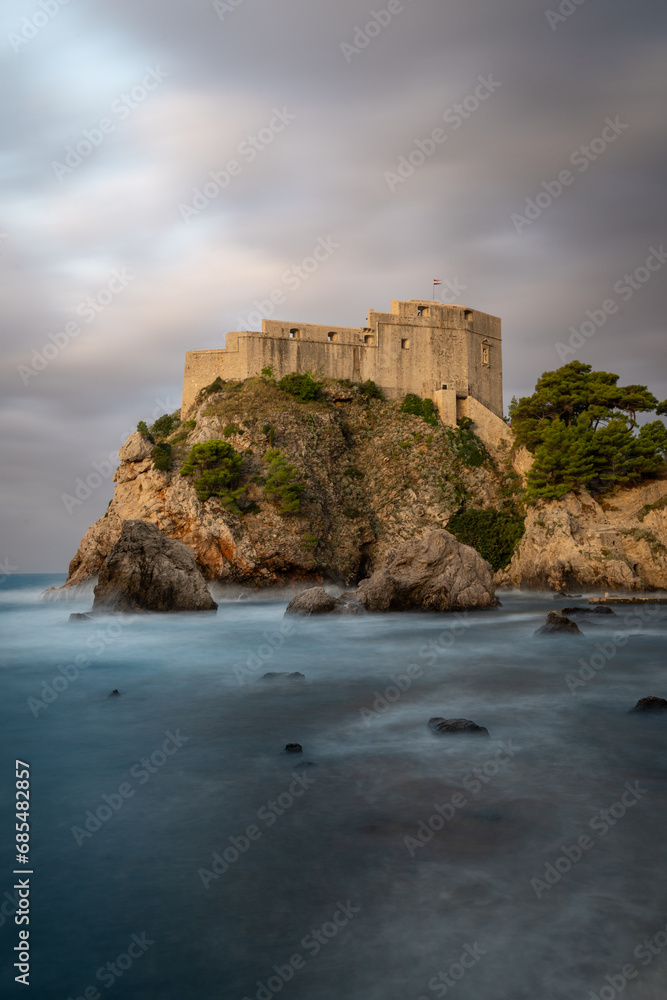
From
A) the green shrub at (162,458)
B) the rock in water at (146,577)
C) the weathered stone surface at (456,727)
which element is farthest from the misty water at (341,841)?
the green shrub at (162,458)

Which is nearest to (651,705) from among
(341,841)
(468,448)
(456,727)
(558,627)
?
(456,727)

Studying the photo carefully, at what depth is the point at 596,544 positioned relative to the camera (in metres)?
30.2

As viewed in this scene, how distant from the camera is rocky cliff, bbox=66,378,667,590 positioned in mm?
30828

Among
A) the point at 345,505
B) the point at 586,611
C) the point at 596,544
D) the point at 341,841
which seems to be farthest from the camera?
the point at 345,505

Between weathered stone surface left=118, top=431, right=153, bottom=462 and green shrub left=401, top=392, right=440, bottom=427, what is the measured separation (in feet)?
49.1

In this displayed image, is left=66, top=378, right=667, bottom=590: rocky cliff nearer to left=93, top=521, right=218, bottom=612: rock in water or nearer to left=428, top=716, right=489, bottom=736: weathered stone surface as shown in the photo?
left=93, top=521, right=218, bottom=612: rock in water

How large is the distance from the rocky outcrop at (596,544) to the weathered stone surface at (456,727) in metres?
24.0

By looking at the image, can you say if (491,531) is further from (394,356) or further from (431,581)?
(431,581)

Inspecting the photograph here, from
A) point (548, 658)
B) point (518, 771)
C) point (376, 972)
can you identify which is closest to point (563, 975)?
point (376, 972)

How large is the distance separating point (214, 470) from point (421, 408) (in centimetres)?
1399

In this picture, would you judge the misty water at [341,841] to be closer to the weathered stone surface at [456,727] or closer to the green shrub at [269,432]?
the weathered stone surface at [456,727]

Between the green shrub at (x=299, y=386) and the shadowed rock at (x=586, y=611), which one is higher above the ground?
the green shrub at (x=299, y=386)

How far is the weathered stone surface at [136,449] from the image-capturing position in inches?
1436

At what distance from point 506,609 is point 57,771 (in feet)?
60.4
